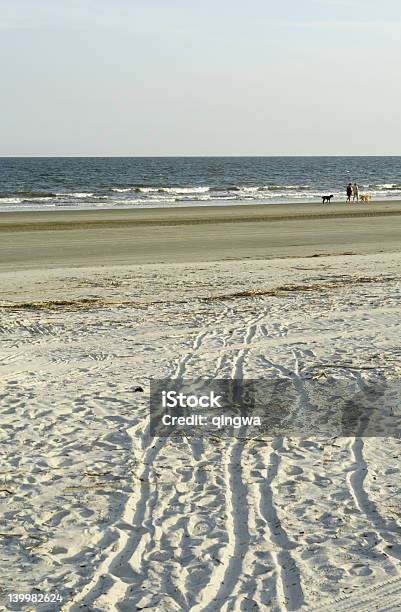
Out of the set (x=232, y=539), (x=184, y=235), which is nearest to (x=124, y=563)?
(x=232, y=539)

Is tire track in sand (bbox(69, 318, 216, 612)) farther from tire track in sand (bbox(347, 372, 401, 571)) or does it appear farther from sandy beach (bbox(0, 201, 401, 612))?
tire track in sand (bbox(347, 372, 401, 571))

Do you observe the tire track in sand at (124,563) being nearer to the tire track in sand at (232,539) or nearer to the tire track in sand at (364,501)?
the tire track in sand at (232,539)

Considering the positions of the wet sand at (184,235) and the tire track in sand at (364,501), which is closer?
the tire track in sand at (364,501)

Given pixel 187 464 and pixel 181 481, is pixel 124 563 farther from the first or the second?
pixel 187 464

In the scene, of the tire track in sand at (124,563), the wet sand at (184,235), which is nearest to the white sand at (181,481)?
the tire track in sand at (124,563)

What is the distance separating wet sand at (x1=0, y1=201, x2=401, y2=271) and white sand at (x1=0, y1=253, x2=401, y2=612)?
8.90m

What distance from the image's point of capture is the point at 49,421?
6.25 m

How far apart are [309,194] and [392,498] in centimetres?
4928

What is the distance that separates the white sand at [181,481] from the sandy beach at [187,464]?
1cm

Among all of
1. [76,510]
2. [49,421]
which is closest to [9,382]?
[49,421]

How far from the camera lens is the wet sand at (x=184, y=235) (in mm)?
19000

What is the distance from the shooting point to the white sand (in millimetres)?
3967

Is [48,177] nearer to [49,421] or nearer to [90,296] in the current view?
[90,296]

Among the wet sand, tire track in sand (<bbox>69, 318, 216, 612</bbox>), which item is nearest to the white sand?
tire track in sand (<bbox>69, 318, 216, 612</bbox>)
